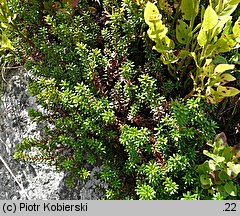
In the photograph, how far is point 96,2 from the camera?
1595 mm

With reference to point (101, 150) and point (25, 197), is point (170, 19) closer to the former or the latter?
point (101, 150)

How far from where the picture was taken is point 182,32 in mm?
1274

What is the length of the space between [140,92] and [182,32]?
22cm

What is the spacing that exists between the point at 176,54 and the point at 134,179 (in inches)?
16.4

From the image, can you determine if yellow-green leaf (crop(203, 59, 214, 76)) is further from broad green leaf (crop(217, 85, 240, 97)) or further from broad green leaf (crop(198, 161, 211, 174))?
broad green leaf (crop(198, 161, 211, 174))

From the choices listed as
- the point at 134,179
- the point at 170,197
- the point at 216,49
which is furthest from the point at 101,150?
the point at 216,49

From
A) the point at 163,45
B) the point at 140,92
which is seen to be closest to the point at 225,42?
the point at 163,45

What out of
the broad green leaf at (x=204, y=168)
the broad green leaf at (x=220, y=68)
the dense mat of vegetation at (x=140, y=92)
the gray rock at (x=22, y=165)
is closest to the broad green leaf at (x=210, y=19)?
the dense mat of vegetation at (x=140, y=92)

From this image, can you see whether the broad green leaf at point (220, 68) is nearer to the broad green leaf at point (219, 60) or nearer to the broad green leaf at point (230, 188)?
the broad green leaf at point (219, 60)

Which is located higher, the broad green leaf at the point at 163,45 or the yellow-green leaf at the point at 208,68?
the broad green leaf at the point at 163,45

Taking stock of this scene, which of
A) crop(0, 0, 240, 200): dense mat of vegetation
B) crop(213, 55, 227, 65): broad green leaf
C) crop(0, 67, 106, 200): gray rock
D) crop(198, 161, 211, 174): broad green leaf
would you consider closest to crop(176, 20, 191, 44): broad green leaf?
crop(0, 0, 240, 200): dense mat of vegetation

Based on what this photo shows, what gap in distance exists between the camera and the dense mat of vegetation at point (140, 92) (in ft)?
4.06

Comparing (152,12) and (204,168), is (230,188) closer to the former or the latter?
(204,168)

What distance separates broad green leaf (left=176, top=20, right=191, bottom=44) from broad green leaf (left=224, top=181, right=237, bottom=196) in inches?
17.2
